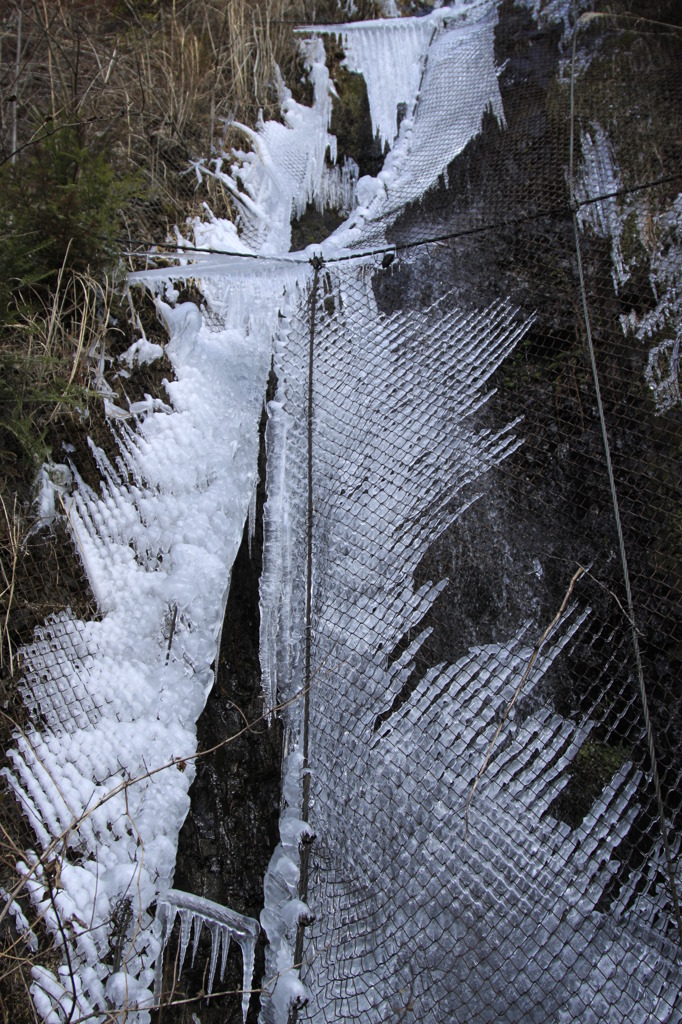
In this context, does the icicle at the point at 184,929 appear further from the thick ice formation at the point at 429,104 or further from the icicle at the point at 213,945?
the thick ice formation at the point at 429,104

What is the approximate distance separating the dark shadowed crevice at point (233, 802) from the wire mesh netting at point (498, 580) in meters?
0.13

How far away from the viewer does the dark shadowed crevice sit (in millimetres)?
1705

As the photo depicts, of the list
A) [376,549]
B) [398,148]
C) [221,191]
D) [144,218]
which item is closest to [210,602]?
[376,549]

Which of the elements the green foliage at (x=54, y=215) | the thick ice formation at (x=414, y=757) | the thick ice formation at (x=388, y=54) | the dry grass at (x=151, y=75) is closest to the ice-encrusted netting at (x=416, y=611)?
the thick ice formation at (x=414, y=757)

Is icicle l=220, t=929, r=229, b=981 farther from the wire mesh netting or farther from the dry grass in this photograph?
the dry grass

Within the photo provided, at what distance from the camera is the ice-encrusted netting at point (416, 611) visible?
5.01ft

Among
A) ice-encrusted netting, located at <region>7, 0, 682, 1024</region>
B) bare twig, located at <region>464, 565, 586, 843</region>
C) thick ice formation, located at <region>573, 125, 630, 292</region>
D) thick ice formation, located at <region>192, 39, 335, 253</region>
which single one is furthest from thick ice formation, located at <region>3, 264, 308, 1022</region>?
Result: thick ice formation, located at <region>573, 125, 630, 292</region>

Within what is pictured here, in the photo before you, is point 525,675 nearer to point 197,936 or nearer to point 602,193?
point 197,936

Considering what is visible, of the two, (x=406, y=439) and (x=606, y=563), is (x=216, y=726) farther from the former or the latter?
(x=606, y=563)

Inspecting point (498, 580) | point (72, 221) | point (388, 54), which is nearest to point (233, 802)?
point (498, 580)

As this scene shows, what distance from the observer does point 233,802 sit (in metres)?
1.89

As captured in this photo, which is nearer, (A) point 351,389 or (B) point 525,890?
(B) point 525,890

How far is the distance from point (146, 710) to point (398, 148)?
2.56 meters

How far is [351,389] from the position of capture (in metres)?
2.19
